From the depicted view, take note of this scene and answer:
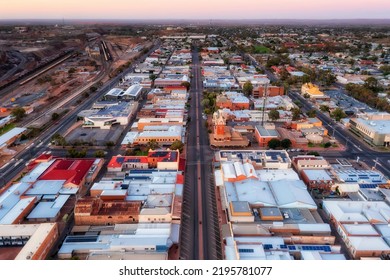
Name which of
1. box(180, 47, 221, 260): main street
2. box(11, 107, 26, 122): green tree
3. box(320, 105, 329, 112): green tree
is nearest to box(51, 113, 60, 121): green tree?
box(11, 107, 26, 122): green tree

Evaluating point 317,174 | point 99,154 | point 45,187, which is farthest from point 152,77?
point 317,174

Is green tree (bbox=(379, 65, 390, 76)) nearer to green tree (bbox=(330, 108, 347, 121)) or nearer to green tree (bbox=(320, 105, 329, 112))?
green tree (bbox=(320, 105, 329, 112))

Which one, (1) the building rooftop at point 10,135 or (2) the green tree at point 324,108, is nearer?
(1) the building rooftop at point 10,135

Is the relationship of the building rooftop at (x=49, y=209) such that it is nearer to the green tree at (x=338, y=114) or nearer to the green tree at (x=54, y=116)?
the green tree at (x=54, y=116)

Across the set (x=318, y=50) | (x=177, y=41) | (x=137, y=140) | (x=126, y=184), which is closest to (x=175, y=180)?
(x=126, y=184)

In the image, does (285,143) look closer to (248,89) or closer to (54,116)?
(248,89)

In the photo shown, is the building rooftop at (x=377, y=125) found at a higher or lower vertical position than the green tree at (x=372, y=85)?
higher

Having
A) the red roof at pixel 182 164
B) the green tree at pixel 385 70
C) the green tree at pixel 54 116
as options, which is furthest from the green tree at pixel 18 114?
the green tree at pixel 385 70
